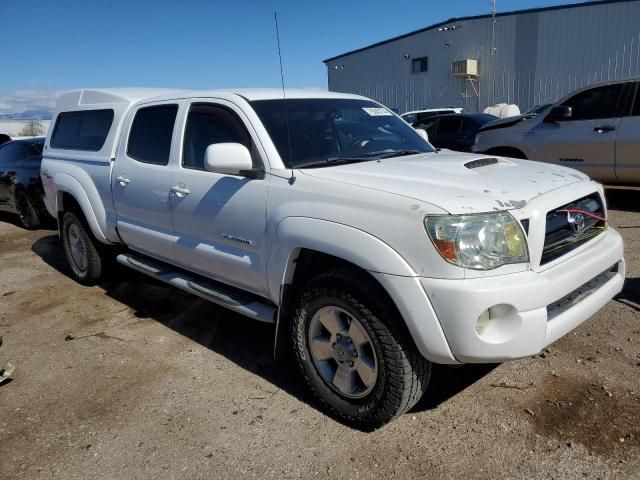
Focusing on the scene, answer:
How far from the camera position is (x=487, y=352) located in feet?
8.09

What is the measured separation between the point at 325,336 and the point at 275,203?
80 cm

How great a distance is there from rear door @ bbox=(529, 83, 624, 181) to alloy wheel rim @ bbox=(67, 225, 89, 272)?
638cm

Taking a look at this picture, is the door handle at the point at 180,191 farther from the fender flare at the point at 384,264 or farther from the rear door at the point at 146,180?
the fender flare at the point at 384,264

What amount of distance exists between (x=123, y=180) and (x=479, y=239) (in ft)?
10.4

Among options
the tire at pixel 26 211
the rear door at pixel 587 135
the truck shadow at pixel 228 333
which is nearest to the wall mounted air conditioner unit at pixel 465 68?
the rear door at pixel 587 135

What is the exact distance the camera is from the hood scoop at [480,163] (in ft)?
10.6

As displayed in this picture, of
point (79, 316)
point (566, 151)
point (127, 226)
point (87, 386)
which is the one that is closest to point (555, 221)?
point (87, 386)

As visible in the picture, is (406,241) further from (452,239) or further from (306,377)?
(306,377)

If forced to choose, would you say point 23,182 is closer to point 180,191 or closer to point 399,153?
point 180,191

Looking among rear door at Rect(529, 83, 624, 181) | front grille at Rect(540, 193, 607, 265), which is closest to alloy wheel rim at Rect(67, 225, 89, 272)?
front grille at Rect(540, 193, 607, 265)

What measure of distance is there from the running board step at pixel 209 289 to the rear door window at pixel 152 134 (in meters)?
0.85

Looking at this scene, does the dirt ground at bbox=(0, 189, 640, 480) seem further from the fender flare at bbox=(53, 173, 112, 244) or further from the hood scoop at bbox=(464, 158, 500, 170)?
the hood scoop at bbox=(464, 158, 500, 170)

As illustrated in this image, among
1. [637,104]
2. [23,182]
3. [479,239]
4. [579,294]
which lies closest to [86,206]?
[479,239]

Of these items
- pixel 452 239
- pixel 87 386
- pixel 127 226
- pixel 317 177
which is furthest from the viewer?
pixel 127 226
